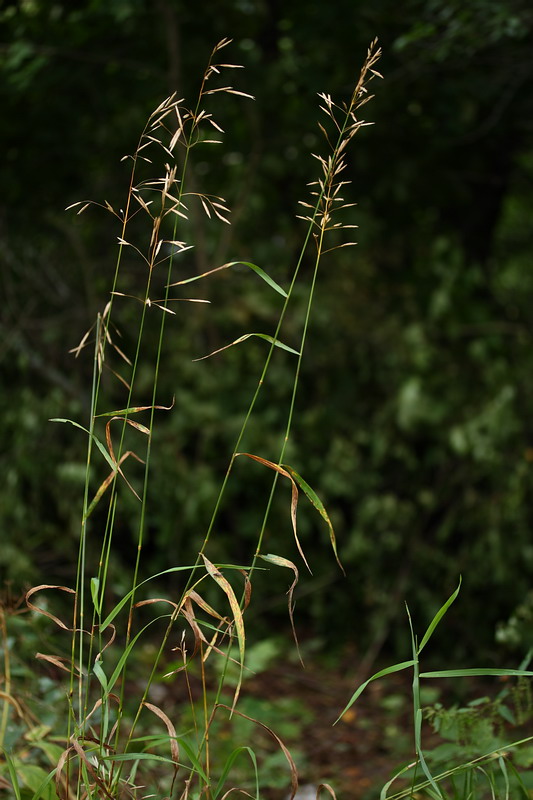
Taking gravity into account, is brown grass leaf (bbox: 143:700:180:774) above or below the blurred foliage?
above

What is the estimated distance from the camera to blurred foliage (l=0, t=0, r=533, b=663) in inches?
141

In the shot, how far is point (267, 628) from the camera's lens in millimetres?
4094

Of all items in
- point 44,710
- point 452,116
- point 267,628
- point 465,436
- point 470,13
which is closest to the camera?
point 44,710

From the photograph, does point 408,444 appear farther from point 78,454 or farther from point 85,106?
point 85,106

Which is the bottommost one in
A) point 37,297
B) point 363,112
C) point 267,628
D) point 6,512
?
point 267,628

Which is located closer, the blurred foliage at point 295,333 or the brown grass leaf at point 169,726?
the brown grass leaf at point 169,726

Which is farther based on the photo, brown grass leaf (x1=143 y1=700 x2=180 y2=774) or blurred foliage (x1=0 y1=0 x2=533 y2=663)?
blurred foliage (x1=0 y1=0 x2=533 y2=663)

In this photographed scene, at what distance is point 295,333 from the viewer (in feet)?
12.7

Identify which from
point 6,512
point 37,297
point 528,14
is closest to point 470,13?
point 528,14

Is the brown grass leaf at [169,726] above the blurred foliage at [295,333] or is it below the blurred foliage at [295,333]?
above

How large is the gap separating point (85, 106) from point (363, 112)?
1.27 meters

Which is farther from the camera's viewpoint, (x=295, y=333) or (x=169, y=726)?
(x=295, y=333)

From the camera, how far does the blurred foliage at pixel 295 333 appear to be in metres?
3.57

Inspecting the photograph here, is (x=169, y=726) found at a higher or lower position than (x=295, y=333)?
higher
